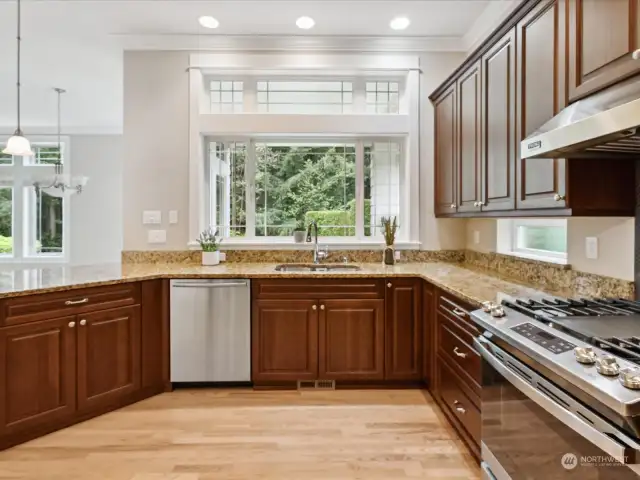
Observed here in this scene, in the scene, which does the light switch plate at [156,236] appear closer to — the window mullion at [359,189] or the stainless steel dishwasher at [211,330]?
the stainless steel dishwasher at [211,330]

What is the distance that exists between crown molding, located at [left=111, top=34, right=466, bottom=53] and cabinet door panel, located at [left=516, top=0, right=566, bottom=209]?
159 cm

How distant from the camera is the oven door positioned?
3.35 feet

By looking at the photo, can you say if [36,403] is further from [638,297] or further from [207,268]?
[638,297]

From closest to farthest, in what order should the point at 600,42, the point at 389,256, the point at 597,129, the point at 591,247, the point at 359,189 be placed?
the point at 597,129 → the point at 600,42 → the point at 591,247 → the point at 389,256 → the point at 359,189

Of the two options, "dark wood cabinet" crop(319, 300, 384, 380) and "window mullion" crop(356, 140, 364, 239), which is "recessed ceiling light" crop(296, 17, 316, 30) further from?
"dark wood cabinet" crop(319, 300, 384, 380)

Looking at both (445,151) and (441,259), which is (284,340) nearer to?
(441,259)

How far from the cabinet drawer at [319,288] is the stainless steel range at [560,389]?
4.34 ft

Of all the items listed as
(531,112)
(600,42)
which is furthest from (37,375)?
(600,42)

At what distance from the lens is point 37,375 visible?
7.86 feet

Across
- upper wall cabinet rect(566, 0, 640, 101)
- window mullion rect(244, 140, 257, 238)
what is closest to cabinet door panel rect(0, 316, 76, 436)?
window mullion rect(244, 140, 257, 238)

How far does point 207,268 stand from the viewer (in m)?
3.34

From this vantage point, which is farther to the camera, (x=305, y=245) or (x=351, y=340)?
(x=305, y=245)

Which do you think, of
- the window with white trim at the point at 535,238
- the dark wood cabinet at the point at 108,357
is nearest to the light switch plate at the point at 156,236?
the dark wood cabinet at the point at 108,357

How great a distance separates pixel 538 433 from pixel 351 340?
1848 millimetres
